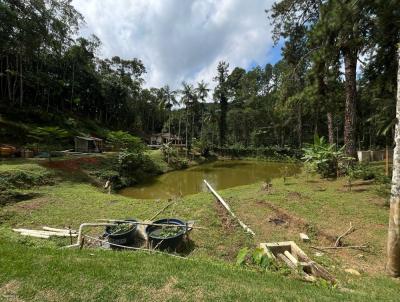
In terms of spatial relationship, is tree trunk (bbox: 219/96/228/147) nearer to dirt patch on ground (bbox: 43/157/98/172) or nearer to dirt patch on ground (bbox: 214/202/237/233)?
dirt patch on ground (bbox: 43/157/98/172)

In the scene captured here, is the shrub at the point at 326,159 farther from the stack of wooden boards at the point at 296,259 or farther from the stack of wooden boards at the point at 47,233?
the stack of wooden boards at the point at 47,233

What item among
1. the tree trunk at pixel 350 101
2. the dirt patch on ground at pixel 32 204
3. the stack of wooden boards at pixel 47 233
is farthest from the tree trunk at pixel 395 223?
the dirt patch on ground at pixel 32 204

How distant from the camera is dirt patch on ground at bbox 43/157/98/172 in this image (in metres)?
15.0

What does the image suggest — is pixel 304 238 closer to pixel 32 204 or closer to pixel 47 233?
pixel 47 233

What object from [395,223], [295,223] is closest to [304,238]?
[295,223]

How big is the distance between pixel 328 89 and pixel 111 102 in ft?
116

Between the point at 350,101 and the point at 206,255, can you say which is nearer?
the point at 206,255

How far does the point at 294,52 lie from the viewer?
60.6 feet

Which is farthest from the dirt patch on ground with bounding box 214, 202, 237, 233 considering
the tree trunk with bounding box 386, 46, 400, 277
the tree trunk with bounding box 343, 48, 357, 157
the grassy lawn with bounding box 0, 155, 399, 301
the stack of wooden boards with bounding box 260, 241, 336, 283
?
the tree trunk with bounding box 343, 48, 357, 157

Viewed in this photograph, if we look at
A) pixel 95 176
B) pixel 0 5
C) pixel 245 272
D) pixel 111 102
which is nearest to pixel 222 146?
pixel 111 102

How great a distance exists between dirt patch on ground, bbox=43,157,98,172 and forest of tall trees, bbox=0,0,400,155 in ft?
32.0

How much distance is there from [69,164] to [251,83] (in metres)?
37.0

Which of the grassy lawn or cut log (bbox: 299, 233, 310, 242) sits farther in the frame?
cut log (bbox: 299, 233, 310, 242)

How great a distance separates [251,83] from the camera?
4678 centimetres
